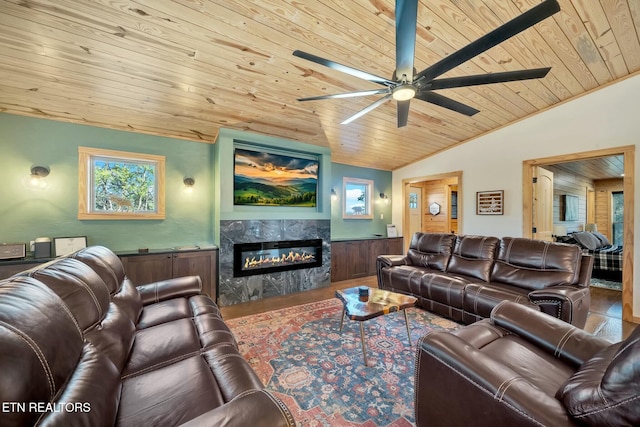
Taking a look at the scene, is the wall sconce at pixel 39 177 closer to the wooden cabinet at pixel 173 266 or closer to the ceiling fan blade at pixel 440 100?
the wooden cabinet at pixel 173 266

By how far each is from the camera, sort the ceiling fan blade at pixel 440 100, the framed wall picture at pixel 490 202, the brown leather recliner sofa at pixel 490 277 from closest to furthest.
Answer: the ceiling fan blade at pixel 440 100, the brown leather recliner sofa at pixel 490 277, the framed wall picture at pixel 490 202

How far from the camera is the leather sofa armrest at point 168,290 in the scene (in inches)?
90.2

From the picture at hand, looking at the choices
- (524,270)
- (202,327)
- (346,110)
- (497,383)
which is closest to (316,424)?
(202,327)

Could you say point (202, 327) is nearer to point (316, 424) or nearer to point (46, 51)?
point (316, 424)

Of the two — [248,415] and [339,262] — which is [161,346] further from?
[339,262]

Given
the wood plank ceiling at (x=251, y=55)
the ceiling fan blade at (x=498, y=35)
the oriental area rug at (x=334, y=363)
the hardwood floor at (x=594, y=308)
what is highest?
the wood plank ceiling at (x=251, y=55)

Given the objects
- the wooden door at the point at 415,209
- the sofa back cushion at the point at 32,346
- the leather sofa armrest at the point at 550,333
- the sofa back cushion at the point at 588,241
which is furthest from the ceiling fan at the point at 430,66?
the sofa back cushion at the point at 588,241

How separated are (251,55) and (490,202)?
177 inches

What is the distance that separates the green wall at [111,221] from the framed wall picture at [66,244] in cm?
18

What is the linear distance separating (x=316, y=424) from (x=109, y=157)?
4004mm

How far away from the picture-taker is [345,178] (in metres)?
5.68

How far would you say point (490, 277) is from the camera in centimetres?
318

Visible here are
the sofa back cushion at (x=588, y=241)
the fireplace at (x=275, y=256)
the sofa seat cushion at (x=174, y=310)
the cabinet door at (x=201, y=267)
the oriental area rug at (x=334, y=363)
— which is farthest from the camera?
the sofa back cushion at (x=588, y=241)

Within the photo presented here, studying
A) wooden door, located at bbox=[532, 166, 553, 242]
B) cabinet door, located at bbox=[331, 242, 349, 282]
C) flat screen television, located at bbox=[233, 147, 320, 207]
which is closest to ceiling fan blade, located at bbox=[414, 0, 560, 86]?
flat screen television, located at bbox=[233, 147, 320, 207]
